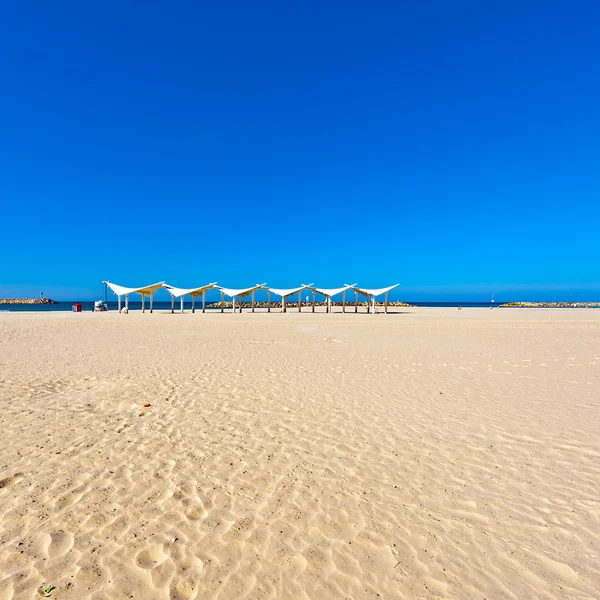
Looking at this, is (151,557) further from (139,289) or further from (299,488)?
(139,289)

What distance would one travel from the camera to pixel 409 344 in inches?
523

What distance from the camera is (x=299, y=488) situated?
11.6 feet

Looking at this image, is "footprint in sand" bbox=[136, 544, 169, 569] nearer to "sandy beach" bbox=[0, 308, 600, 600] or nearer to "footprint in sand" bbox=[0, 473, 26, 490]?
"sandy beach" bbox=[0, 308, 600, 600]

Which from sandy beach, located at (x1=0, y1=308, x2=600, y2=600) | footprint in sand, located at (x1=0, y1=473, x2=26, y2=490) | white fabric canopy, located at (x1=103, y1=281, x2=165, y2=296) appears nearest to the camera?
sandy beach, located at (x1=0, y1=308, x2=600, y2=600)

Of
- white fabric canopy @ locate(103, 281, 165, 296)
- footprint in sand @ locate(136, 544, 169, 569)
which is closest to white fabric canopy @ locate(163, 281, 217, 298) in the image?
white fabric canopy @ locate(103, 281, 165, 296)

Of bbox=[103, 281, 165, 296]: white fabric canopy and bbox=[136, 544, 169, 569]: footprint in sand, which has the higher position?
bbox=[103, 281, 165, 296]: white fabric canopy

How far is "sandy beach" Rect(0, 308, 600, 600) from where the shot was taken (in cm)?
246

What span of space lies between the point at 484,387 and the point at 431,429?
2.85m

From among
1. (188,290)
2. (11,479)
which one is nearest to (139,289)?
(188,290)

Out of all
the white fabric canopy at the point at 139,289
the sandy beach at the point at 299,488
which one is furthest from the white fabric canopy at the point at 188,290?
the sandy beach at the point at 299,488

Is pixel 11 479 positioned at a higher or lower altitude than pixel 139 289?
lower

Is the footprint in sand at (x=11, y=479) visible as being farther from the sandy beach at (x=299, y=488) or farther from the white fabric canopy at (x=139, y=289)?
the white fabric canopy at (x=139, y=289)

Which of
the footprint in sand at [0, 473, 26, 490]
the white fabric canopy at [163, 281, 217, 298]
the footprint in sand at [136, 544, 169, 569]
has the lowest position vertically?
the footprint in sand at [136, 544, 169, 569]

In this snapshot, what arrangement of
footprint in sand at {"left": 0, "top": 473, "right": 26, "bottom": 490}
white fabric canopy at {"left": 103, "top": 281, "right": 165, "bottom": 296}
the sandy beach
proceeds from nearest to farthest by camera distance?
the sandy beach, footprint in sand at {"left": 0, "top": 473, "right": 26, "bottom": 490}, white fabric canopy at {"left": 103, "top": 281, "right": 165, "bottom": 296}
